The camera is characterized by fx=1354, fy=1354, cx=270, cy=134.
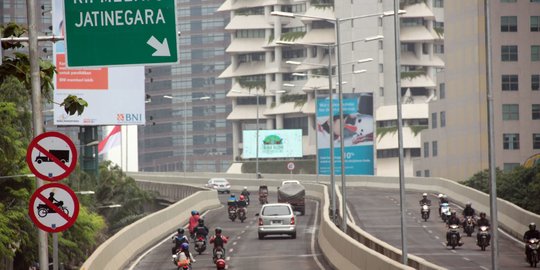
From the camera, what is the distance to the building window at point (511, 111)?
119m

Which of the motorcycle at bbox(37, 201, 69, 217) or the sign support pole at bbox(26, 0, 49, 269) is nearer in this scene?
the motorcycle at bbox(37, 201, 69, 217)

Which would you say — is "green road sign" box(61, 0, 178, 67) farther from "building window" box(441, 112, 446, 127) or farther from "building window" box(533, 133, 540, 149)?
"building window" box(441, 112, 446, 127)

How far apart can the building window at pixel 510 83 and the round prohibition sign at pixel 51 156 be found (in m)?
105

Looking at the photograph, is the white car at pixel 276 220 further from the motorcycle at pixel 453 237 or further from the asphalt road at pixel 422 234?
the motorcycle at pixel 453 237

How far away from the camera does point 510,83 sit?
119 metres

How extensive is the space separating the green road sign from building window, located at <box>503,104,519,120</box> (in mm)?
100900

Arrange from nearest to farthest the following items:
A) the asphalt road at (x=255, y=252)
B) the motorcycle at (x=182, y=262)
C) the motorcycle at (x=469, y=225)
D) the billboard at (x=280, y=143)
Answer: the motorcycle at (x=182, y=262), the asphalt road at (x=255, y=252), the motorcycle at (x=469, y=225), the billboard at (x=280, y=143)

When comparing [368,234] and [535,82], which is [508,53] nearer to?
[535,82]

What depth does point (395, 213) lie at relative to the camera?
82250 millimetres

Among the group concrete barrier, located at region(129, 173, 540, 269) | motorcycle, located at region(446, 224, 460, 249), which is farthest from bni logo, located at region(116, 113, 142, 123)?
motorcycle, located at region(446, 224, 460, 249)

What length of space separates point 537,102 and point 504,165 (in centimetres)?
626

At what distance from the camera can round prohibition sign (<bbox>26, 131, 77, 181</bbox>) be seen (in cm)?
1678

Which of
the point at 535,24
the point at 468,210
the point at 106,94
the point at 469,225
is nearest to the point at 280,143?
the point at 535,24

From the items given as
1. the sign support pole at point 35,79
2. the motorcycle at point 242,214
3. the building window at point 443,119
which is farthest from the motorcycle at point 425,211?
the sign support pole at point 35,79
